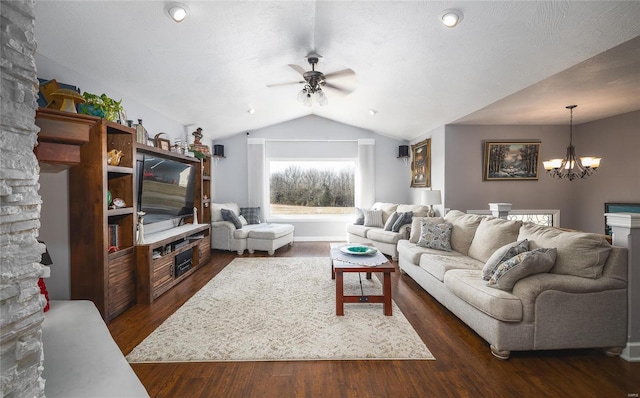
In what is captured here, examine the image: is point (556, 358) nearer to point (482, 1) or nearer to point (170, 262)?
point (482, 1)

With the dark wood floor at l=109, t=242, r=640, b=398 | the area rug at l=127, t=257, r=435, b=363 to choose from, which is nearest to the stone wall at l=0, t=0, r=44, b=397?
the dark wood floor at l=109, t=242, r=640, b=398

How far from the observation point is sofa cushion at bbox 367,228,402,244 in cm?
531

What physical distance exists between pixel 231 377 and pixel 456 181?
4654 mm

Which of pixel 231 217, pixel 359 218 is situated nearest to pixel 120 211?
pixel 231 217

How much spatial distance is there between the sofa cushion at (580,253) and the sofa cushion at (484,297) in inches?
19.4

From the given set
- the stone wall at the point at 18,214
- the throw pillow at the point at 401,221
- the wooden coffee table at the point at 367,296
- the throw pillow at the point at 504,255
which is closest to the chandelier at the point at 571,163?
the throw pillow at the point at 401,221

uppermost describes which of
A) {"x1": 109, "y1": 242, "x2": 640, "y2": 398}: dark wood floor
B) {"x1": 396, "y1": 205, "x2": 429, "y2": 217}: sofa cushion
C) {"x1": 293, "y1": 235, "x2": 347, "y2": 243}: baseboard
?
{"x1": 396, "y1": 205, "x2": 429, "y2": 217}: sofa cushion

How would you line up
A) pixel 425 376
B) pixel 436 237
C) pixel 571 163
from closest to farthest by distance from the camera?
pixel 425 376
pixel 436 237
pixel 571 163

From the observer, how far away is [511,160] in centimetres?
533

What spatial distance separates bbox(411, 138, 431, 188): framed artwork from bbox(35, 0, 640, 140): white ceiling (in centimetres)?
126

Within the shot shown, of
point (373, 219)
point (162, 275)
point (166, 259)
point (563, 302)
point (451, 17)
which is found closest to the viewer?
point (563, 302)

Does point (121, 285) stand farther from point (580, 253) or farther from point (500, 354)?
point (580, 253)

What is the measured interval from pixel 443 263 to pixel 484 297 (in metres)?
0.88

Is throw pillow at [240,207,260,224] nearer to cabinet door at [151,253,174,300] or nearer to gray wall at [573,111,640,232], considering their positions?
cabinet door at [151,253,174,300]
